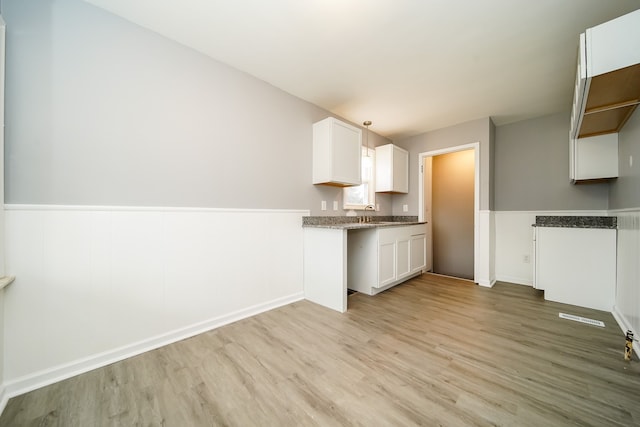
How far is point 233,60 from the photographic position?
6.97ft

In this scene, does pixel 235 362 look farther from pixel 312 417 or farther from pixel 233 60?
pixel 233 60

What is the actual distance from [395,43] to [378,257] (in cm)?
214

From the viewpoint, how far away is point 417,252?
3.52 meters

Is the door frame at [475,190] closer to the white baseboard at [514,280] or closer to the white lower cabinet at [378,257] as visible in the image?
the white baseboard at [514,280]

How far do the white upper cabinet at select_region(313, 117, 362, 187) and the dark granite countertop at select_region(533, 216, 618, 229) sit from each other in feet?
7.48

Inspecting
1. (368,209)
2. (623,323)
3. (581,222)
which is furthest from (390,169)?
(623,323)

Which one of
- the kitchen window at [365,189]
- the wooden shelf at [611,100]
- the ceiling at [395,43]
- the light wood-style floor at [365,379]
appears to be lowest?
the light wood-style floor at [365,379]

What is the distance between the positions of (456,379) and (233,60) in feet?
9.90

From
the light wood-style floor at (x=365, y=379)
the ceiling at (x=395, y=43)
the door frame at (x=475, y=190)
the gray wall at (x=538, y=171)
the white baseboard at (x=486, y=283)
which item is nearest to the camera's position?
the light wood-style floor at (x=365, y=379)

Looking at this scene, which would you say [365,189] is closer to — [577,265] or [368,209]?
[368,209]

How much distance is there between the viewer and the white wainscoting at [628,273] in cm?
174

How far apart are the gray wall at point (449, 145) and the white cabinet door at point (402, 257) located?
1.01 meters

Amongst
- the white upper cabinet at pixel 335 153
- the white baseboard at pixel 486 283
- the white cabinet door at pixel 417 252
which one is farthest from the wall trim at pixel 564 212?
the white upper cabinet at pixel 335 153

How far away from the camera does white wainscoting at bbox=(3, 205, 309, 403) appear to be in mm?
1334
